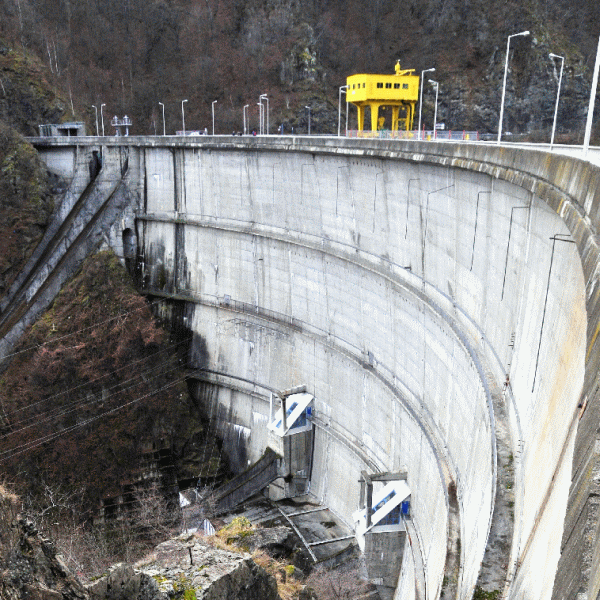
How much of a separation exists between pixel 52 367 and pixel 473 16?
46.1m

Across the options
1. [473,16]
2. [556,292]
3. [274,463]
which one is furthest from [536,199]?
[473,16]

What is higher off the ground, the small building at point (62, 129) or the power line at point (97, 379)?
the small building at point (62, 129)

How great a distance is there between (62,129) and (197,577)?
118ft

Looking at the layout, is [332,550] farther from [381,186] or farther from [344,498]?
[381,186]

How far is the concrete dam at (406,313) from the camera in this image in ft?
23.1

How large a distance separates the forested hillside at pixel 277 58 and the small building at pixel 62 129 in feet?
27.6

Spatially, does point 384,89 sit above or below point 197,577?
above

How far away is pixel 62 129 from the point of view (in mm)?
40344

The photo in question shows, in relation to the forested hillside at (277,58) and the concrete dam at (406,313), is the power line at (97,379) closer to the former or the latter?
the concrete dam at (406,313)

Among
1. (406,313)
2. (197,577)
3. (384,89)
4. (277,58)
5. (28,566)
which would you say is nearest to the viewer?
(28,566)

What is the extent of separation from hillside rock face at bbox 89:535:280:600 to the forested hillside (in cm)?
4199

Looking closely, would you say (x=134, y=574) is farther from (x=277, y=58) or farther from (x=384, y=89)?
(x=277, y=58)

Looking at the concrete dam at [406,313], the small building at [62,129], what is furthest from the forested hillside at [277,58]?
the concrete dam at [406,313]

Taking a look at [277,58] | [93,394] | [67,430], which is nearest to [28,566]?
[67,430]
